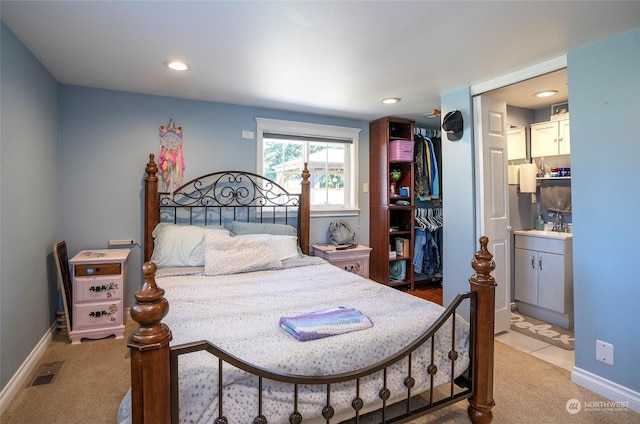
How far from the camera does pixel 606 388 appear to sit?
82.9 inches

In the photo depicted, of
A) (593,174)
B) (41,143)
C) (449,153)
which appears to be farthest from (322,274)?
(41,143)

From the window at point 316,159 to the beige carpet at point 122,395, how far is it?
7.64 ft

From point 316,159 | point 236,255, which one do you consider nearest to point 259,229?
point 236,255

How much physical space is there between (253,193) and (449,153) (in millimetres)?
2146

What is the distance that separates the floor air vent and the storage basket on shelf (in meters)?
3.83

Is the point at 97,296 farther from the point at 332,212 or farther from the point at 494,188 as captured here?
the point at 494,188

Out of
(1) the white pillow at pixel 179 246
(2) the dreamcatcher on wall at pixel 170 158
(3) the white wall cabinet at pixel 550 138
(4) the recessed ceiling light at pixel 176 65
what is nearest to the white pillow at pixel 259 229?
(1) the white pillow at pixel 179 246

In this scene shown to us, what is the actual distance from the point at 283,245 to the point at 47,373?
6.44 feet

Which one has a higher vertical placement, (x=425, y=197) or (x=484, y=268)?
(x=425, y=197)

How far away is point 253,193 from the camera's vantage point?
3799 mm

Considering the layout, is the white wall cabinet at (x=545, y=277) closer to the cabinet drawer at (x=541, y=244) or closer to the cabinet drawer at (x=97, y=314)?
the cabinet drawer at (x=541, y=244)

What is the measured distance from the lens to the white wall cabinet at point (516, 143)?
12.2 ft

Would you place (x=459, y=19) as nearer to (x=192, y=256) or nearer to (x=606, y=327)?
(x=606, y=327)

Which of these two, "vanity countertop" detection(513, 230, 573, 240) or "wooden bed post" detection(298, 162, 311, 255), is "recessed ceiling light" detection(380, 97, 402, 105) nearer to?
"wooden bed post" detection(298, 162, 311, 255)
